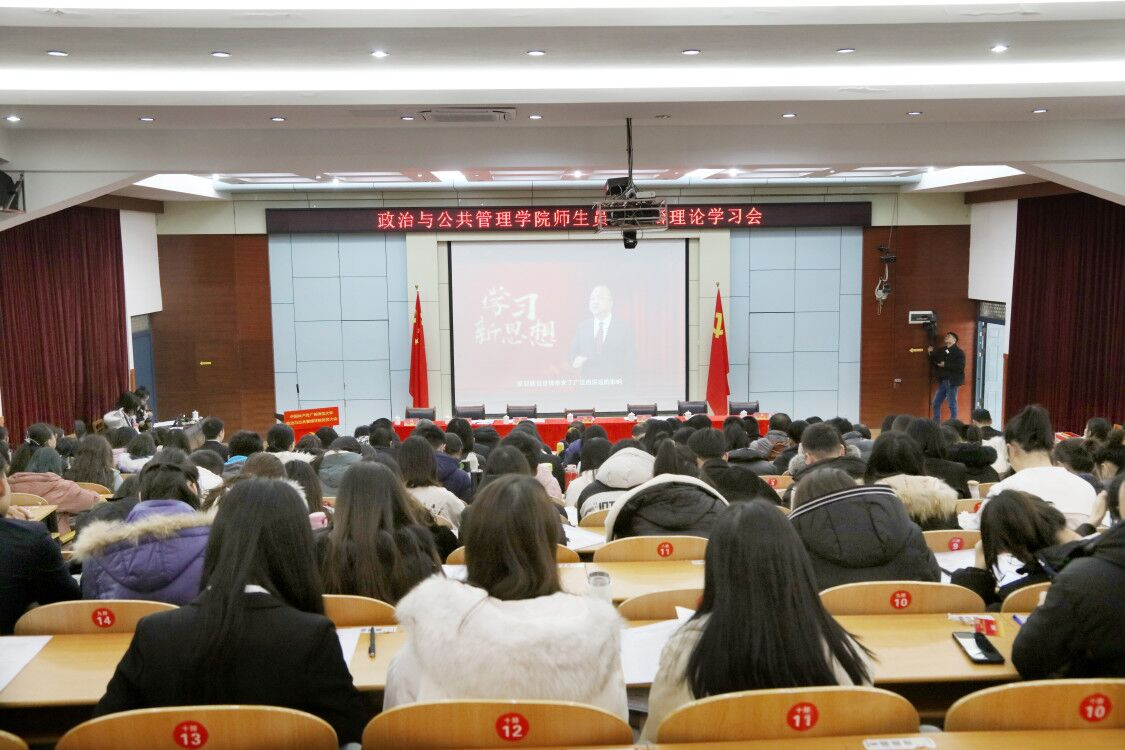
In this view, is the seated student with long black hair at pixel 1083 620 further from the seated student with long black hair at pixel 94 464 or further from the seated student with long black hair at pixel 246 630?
the seated student with long black hair at pixel 94 464

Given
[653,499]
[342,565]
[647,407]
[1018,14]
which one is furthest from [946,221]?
[342,565]

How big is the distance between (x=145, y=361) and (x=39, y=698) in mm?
10935

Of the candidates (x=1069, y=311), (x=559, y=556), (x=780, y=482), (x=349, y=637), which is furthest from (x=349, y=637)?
(x=1069, y=311)

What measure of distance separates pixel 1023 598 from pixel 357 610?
2.14 m

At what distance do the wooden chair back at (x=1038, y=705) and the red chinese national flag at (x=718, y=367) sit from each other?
34.4 feet

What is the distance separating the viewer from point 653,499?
12.8 ft

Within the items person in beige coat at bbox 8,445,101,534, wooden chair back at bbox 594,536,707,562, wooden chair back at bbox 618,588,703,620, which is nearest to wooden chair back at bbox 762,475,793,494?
wooden chair back at bbox 594,536,707,562

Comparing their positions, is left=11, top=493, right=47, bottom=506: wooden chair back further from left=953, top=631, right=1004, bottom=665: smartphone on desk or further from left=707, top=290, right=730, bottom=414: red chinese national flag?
left=707, top=290, right=730, bottom=414: red chinese national flag

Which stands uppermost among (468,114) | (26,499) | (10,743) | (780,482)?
(468,114)

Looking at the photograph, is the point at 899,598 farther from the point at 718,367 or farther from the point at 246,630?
the point at 718,367

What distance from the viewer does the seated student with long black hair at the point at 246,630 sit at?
2107 millimetres

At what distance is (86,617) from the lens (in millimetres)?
2867

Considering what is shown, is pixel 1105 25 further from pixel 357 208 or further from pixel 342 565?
pixel 357 208

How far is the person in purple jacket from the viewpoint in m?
2.93
